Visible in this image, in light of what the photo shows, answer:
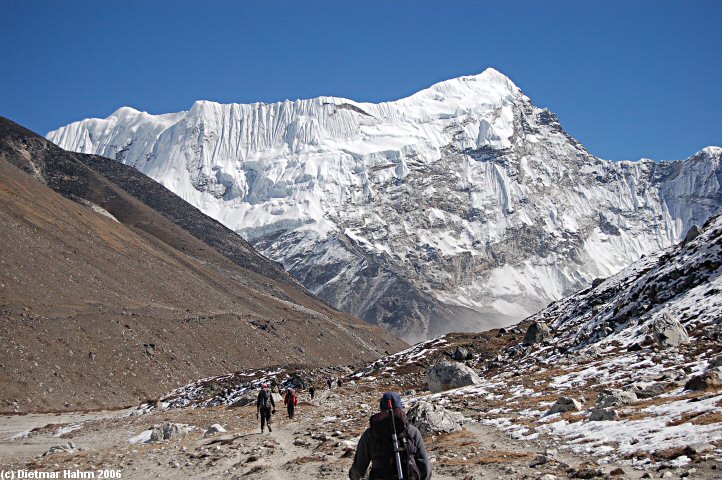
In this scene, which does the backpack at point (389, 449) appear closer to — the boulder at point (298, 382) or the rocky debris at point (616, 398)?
the rocky debris at point (616, 398)

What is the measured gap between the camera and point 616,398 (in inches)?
961

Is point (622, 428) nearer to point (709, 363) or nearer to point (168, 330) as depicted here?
point (709, 363)

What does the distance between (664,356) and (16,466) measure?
29770 mm

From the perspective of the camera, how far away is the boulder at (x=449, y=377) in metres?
49.0

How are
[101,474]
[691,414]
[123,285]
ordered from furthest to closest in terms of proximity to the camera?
[123,285]
[101,474]
[691,414]

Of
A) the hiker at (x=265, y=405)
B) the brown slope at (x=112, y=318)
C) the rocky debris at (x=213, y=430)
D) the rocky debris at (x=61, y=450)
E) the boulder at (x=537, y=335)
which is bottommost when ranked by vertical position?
the rocky debris at (x=61, y=450)

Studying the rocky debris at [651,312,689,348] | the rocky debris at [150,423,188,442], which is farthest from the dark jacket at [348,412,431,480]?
the rocky debris at [651,312,689,348]

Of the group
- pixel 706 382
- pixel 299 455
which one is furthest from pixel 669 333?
pixel 299 455

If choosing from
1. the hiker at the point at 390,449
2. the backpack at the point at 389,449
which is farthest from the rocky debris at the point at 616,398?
the backpack at the point at 389,449

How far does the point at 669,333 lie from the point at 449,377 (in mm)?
15449

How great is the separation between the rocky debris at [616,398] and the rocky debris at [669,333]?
1589 centimetres

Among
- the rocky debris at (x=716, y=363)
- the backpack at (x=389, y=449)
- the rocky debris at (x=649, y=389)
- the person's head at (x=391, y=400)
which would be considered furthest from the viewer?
the rocky debris at (x=716, y=363)

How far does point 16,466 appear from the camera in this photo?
24.6m

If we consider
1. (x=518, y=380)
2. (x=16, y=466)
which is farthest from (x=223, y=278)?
(x=16, y=466)
